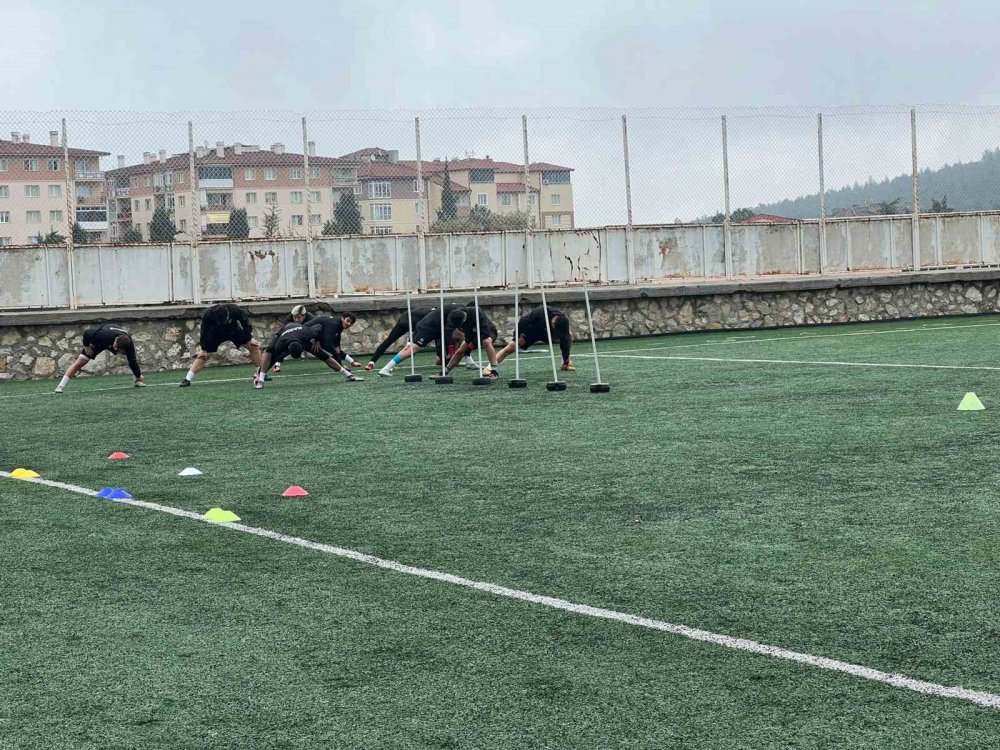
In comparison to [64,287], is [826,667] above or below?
below

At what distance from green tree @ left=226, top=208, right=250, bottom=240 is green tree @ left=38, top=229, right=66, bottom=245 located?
2735 mm

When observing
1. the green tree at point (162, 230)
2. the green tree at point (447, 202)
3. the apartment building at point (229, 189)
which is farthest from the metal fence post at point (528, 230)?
the green tree at point (162, 230)

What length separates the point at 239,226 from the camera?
25.4 m

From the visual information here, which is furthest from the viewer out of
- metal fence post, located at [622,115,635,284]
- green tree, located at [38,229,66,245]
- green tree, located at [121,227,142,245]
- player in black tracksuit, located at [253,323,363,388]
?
metal fence post, located at [622,115,635,284]

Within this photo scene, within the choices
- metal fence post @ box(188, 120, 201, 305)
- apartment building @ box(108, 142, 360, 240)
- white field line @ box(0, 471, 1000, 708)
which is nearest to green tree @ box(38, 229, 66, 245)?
apartment building @ box(108, 142, 360, 240)

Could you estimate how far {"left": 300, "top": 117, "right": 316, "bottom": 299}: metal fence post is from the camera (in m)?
25.4

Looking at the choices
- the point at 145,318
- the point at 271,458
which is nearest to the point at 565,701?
the point at 271,458

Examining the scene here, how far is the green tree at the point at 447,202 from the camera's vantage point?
2620 centimetres

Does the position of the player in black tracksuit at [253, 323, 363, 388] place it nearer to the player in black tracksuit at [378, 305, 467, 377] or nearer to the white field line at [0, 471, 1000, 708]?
the player in black tracksuit at [378, 305, 467, 377]

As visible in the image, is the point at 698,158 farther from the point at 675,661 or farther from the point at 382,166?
the point at 675,661

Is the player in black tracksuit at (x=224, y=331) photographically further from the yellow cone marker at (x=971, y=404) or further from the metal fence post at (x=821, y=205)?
the metal fence post at (x=821, y=205)

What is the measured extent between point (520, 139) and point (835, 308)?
23.1 feet

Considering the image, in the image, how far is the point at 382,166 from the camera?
84.6ft

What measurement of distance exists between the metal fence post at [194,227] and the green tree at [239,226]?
0.55m
